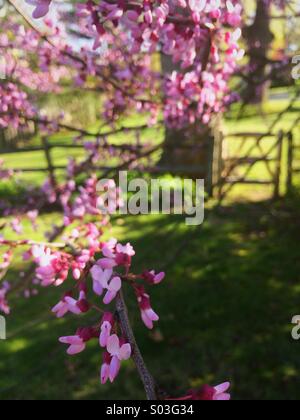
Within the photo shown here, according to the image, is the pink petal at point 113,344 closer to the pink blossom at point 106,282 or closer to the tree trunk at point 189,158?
the pink blossom at point 106,282

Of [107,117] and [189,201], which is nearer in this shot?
[189,201]

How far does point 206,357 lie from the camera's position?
13.3 feet

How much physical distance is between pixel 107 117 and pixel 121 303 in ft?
12.8

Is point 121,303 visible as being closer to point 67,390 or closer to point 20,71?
point 67,390

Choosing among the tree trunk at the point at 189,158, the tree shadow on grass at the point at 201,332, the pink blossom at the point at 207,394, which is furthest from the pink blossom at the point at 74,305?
the tree trunk at the point at 189,158

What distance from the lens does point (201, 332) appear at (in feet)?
14.5

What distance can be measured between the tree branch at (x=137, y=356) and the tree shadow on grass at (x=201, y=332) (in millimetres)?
1425

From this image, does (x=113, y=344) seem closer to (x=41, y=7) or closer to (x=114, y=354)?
(x=114, y=354)

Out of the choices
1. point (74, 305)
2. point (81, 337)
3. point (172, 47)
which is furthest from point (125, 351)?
point (172, 47)

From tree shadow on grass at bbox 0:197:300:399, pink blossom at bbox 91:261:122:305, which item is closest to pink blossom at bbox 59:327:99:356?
pink blossom at bbox 91:261:122:305

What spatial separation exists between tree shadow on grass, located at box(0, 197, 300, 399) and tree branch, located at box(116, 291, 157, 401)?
143 cm

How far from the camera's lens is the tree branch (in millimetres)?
1174

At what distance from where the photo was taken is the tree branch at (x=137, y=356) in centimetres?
117

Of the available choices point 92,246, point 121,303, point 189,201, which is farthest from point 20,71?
point 121,303
